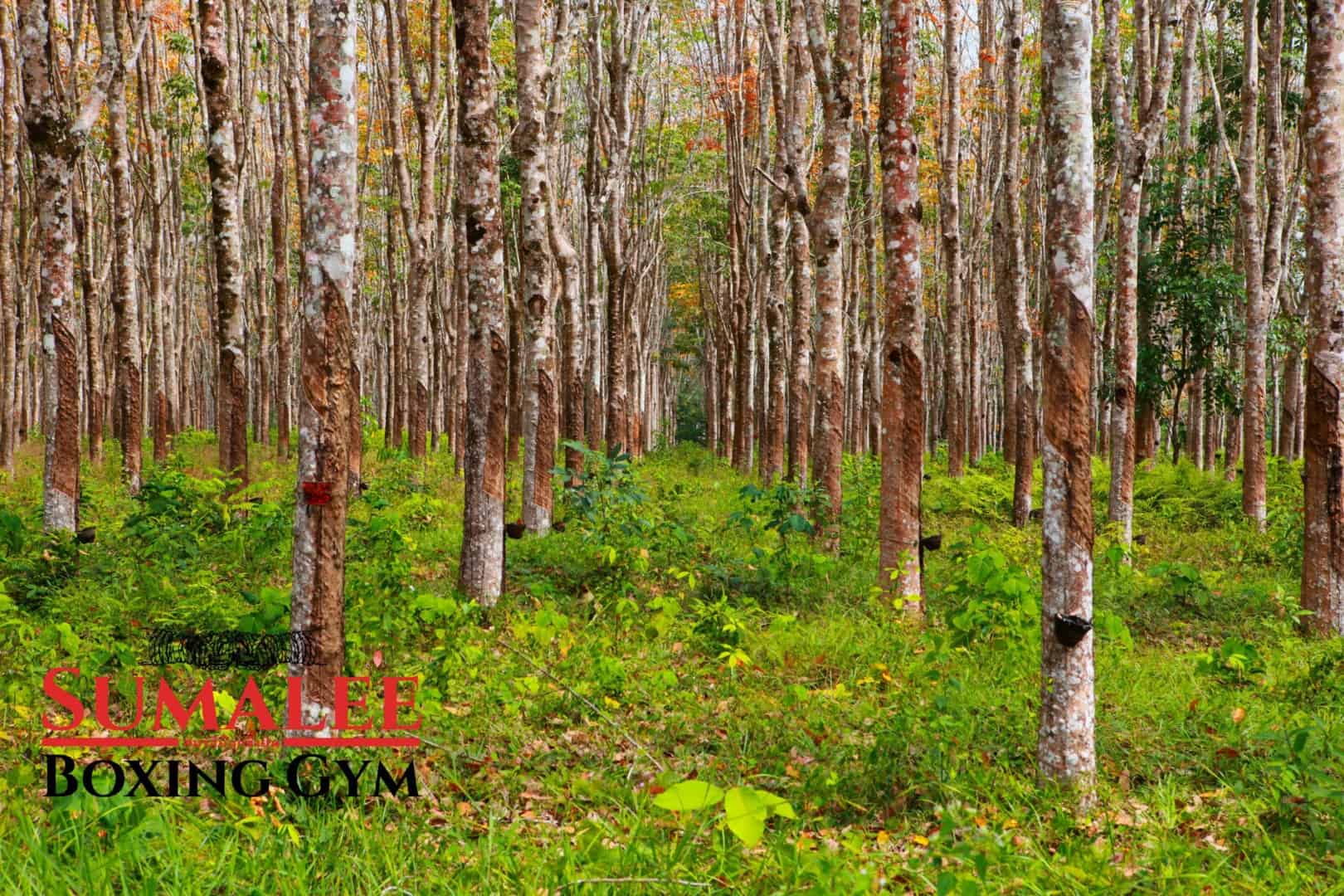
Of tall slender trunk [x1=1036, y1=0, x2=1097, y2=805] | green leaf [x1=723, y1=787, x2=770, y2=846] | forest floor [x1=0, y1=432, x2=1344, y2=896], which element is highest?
tall slender trunk [x1=1036, y1=0, x2=1097, y2=805]

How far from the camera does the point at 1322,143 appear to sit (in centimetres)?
668

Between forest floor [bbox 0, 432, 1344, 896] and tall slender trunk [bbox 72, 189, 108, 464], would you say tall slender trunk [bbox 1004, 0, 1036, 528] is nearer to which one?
forest floor [bbox 0, 432, 1344, 896]

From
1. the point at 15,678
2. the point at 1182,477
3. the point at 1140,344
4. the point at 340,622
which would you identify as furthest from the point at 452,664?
the point at 1140,344

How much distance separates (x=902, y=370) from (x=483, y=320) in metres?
3.13

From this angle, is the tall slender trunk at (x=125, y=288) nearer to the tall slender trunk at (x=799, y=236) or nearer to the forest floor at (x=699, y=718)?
the forest floor at (x=699, y=718)

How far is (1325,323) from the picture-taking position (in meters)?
6.71

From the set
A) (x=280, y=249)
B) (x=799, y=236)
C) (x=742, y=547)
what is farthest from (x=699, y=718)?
(x=280, y=249)

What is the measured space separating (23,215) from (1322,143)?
61.9 feet

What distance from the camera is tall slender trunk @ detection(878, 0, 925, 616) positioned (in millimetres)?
7082

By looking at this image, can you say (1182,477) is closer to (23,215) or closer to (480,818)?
(480,818)

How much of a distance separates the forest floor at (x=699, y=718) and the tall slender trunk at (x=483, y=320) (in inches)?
18.2

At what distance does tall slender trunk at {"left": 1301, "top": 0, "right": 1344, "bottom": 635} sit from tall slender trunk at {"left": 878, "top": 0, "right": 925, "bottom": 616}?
261cm

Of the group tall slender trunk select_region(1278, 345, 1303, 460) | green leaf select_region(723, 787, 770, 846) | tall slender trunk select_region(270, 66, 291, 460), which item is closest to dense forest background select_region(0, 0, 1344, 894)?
green leaf select_region(723, 787, 770, 846)

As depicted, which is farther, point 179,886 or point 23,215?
point 23,215
